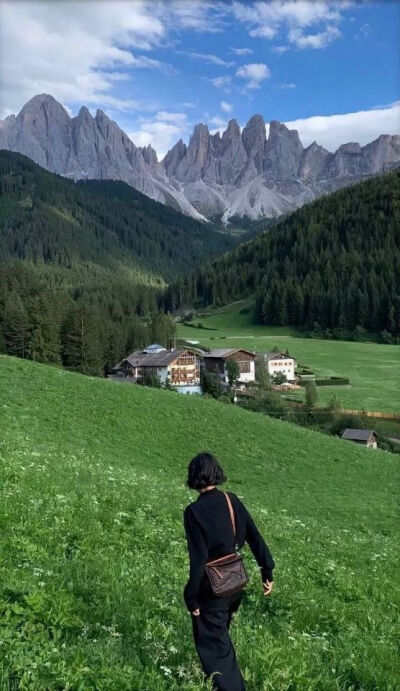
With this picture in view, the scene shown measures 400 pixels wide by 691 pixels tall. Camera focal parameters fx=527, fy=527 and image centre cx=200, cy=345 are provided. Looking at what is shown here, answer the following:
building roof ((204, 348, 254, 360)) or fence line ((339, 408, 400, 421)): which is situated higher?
building roof ((204, 348, 254, 360))

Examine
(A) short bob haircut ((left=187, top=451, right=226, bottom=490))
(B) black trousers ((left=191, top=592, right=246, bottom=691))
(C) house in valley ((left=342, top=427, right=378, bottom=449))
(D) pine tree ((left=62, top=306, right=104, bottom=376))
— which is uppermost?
(A) short bob haircut ((left=187, top=451, right=226, bottom=490))

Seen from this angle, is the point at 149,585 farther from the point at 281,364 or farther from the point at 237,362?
the point at 281,364

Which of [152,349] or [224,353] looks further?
[152,349]

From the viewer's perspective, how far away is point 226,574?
7.36 metres

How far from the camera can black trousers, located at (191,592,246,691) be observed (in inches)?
271

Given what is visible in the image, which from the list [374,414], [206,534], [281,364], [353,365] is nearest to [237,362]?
[281,364]

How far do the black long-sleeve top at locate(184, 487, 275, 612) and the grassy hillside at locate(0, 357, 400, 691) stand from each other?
1.12m

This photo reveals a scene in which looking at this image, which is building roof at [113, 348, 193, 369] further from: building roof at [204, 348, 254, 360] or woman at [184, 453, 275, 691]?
woman at [184, 453, 275, 691]

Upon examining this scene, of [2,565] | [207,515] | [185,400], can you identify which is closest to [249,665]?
[207,515]

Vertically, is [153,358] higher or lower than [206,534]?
lower

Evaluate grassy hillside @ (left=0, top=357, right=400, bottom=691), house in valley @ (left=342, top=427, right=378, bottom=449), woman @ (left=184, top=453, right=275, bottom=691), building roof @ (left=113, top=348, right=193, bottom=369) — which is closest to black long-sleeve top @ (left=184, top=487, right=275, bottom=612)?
woman @ (left=184, top=453, right=275, bottom=691)

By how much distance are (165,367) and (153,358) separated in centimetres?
592

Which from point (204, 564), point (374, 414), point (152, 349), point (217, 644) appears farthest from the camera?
point (152, 349)

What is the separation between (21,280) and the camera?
6398 inches
